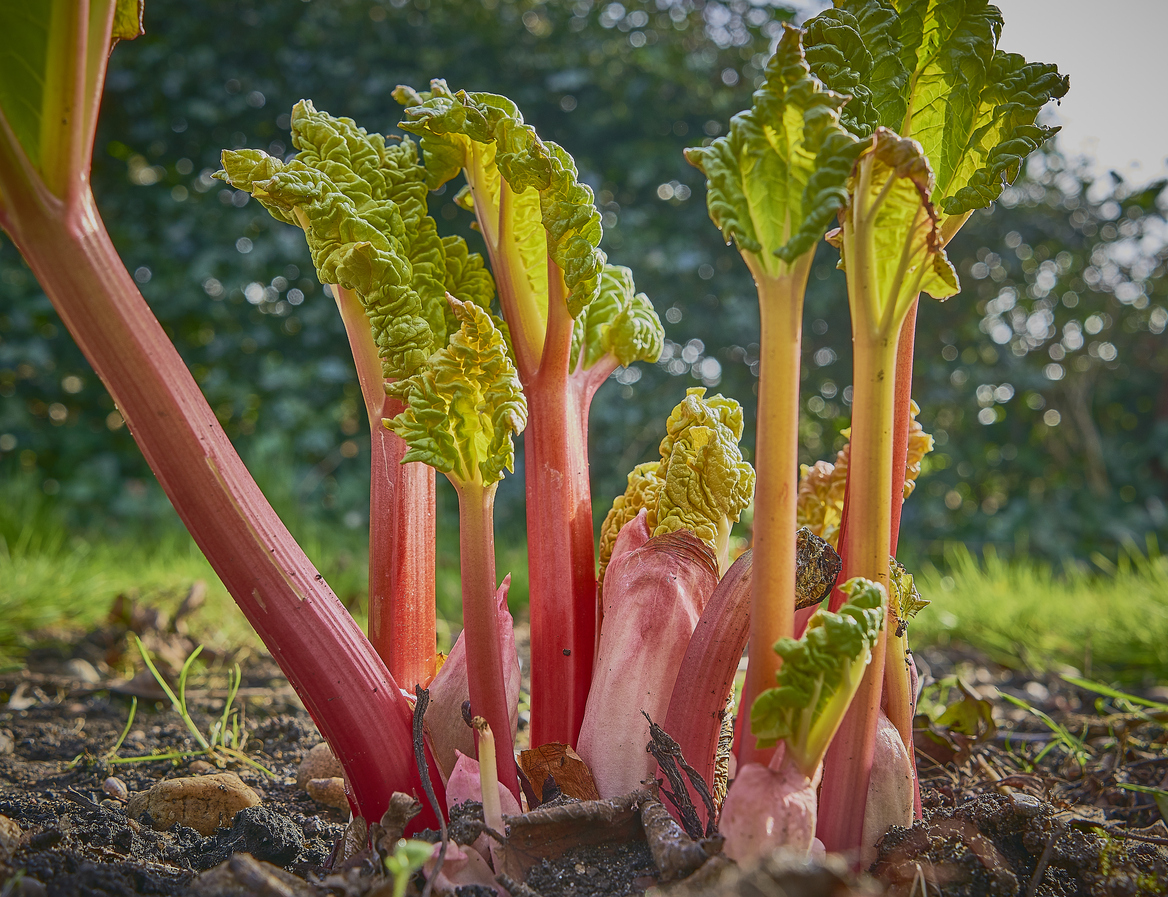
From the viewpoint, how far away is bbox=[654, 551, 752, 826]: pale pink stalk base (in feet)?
3.15

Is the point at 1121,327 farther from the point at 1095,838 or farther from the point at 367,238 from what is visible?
the point at 367,238

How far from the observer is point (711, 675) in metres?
0.96

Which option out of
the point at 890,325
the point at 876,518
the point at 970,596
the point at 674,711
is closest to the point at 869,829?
the point at 674,711

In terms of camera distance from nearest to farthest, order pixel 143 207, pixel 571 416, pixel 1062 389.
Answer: pixel 571 416
pixel 143 207
pixel 1062 389

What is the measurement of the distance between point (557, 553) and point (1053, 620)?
8.89 ft

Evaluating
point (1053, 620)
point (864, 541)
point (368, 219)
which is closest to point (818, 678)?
point (864, 541)

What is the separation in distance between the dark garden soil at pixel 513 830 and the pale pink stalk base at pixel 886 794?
15 mm

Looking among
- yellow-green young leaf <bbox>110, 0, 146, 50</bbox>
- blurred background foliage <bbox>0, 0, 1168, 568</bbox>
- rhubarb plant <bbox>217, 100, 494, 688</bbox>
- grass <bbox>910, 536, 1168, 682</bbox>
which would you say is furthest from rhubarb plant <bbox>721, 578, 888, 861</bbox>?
blurred background foliage <bbox>0, 0, 1168, 568</bbox>

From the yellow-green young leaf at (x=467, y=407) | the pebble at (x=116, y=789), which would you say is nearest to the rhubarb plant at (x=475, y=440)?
the yellow-green young leaf at (x=467, y=407)

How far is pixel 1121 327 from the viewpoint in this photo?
5297 millimetres

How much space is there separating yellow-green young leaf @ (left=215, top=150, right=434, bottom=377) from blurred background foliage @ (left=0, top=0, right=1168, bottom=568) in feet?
10.4

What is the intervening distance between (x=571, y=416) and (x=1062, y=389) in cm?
525

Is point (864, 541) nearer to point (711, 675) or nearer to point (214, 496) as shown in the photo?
point (711, 675)

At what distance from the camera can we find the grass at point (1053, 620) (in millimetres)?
2525
